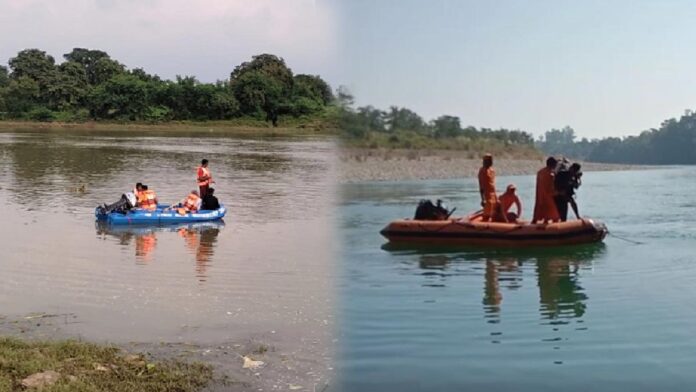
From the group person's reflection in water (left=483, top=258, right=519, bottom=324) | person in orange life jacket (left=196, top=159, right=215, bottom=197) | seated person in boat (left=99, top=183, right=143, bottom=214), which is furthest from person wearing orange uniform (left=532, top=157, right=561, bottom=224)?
seated person in boat (left=99, top=183, right=143, bottom=214)

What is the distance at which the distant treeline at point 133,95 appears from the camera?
4094 cm

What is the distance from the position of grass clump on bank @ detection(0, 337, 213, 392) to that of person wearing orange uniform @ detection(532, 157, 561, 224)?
5.29 metres

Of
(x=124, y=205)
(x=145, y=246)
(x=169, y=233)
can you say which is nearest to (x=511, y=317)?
(x=145, y=246)

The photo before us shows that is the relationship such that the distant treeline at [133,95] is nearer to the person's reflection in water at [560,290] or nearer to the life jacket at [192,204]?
the life jacket at [192,204]

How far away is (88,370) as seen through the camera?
384cm

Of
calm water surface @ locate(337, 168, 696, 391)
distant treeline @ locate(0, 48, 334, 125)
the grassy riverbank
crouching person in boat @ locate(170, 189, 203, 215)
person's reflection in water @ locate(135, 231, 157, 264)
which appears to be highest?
distant treeline @ locate(0, 48, 334, 125)

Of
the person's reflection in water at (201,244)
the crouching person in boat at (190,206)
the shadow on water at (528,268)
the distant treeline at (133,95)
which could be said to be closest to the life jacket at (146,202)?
the crouching person in boat at (190,206)

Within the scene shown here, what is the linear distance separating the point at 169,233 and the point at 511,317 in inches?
236

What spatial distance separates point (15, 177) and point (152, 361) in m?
14.7

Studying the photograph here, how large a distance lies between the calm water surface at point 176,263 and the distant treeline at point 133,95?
23.6 meters

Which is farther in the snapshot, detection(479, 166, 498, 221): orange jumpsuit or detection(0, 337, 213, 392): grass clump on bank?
detection(479, 166, 498, 221): orange jumpsuit

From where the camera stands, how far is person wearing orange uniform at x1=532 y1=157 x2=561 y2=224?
8.40 m

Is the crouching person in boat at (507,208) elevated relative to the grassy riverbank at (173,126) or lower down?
lower down

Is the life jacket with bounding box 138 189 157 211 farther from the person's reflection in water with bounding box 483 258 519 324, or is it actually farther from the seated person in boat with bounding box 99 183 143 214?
the person's reflection in water with bounding box 483 258 519 324
